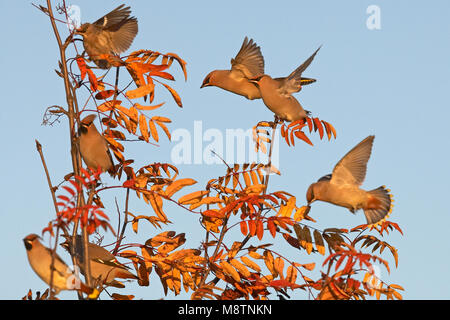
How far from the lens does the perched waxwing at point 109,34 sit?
367cm

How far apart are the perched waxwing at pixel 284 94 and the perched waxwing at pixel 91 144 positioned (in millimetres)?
952

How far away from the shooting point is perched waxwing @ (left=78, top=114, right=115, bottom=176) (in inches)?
139

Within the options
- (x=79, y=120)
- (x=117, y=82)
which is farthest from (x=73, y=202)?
(x=117, y=82)

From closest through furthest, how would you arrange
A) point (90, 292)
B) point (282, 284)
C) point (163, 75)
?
point (90, 292), point (282, 284), point (163, 75)

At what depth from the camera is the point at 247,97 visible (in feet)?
13.3

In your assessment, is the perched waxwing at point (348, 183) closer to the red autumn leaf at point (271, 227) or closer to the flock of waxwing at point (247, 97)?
the flock of waxwing at point (247, 97)

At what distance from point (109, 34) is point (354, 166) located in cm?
161

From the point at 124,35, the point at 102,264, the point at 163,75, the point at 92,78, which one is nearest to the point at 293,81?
the point at 163,75

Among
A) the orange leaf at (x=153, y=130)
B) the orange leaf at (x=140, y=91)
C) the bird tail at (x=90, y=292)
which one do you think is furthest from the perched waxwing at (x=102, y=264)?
the orange leaf at (x=140, y=91)

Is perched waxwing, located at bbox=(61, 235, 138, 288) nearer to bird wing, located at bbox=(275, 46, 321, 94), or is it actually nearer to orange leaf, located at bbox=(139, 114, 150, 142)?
orange leaf, located at bbox=(139, 114, 150, 142)

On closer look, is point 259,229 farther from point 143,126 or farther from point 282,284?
point 143,126

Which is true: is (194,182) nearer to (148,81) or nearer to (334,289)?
(148,81)
